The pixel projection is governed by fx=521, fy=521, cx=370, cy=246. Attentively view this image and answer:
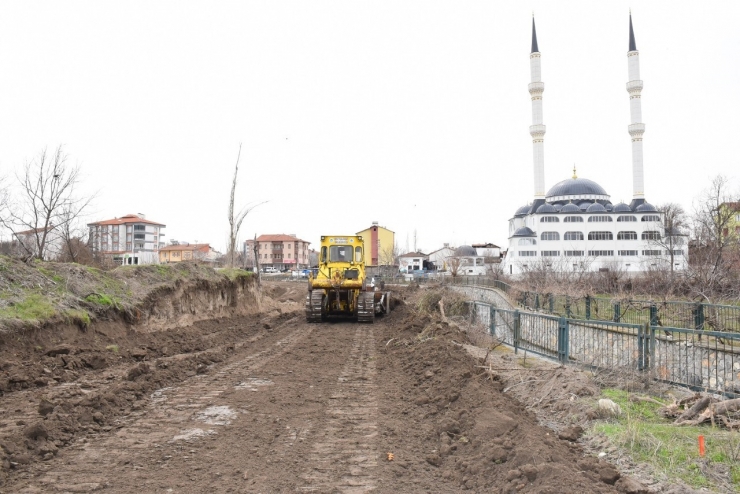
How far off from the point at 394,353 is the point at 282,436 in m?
7.09

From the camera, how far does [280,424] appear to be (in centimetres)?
666

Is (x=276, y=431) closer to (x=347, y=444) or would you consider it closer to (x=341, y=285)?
(x=347, y=444)

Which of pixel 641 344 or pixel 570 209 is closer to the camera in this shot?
pixel 641 344

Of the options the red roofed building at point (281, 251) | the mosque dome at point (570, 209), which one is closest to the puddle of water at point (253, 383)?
the mosque dome at point (570, 209)

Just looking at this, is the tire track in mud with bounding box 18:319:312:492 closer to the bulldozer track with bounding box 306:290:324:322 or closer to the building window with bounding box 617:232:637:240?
the bulldozer track with bounding box 306:290:324:322

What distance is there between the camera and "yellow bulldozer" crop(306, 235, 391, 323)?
2027 cm

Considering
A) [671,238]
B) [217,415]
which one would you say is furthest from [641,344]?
[671,238]

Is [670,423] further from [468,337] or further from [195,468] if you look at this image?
[468,337]

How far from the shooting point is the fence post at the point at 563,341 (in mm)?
10422

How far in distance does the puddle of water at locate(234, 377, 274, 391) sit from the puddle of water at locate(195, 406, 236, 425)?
1.35m

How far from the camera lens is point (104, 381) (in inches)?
338

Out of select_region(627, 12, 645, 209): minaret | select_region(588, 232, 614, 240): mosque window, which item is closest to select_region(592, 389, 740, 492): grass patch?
select_region(588, 232, 614, 240): mosque window

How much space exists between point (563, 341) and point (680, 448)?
5.53 m

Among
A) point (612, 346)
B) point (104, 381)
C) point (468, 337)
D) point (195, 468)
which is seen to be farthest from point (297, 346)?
point (195, 468)
